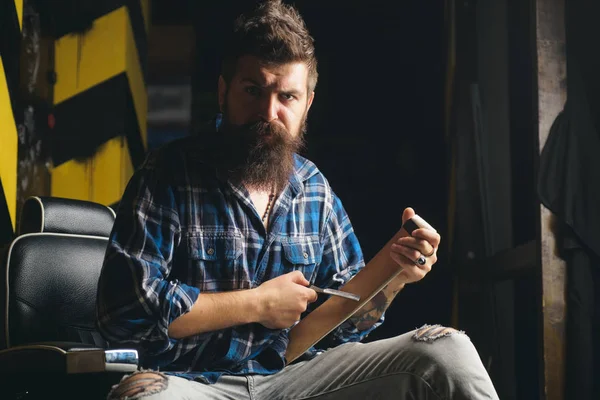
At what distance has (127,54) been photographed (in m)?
3.81

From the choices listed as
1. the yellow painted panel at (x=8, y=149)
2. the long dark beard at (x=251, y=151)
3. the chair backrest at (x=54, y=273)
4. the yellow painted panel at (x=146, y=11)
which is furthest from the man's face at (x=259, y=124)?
the yellow painted panel at (x=146, y=11)

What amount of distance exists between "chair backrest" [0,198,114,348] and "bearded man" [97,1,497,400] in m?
0.57

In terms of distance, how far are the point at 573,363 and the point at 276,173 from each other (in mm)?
1204

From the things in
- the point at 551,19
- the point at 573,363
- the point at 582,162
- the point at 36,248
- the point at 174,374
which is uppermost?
the point at 551,19

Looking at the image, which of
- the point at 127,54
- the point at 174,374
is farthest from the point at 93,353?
the point at 127,54

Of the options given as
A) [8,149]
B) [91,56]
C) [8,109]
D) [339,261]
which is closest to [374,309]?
[339,261]

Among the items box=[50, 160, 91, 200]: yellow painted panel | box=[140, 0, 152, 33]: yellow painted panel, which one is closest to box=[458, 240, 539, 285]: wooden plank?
box=[50, 160, 91, 200]: yellow painted panel

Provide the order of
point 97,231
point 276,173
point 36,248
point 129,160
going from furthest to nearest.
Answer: point 129,160, point 97,231, point 36,248, point 276,173

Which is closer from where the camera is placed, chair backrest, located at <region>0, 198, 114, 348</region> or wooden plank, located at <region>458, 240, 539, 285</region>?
chair backrest, located at <region>0, 198, 114, 348</region>

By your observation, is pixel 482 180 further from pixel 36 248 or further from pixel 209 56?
pixel 36 248

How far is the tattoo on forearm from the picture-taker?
184 cm

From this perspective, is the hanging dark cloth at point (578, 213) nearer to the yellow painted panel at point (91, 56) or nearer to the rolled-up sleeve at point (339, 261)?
the rolled-up sleeve at point (339, 261)

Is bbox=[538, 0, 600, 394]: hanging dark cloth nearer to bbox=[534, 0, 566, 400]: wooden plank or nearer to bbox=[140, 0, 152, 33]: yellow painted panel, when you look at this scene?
bbox=[534, 0, 566, 400]: wooden plank

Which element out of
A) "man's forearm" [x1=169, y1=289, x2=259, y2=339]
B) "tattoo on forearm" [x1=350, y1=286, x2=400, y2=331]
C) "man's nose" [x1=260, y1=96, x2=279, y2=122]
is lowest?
"tattoo on forearm" [x1=350, y1=286, x2=400, y2=331]
